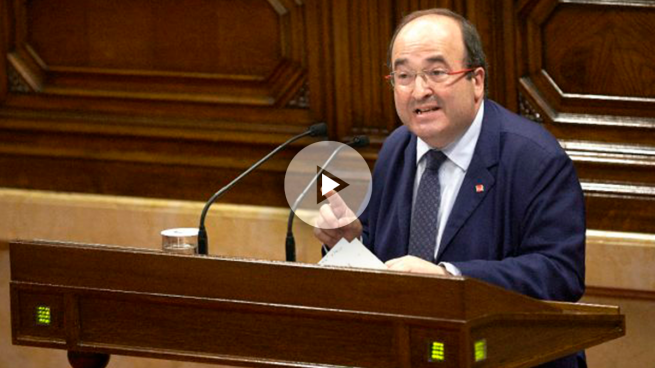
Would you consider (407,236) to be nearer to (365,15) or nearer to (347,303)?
(347,303)

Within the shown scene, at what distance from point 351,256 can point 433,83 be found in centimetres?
57

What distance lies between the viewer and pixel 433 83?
3768 mm

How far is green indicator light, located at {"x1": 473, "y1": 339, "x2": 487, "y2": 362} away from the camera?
3.14 m

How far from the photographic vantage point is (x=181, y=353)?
136 inches

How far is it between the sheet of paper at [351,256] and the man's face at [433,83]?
0.47 meters

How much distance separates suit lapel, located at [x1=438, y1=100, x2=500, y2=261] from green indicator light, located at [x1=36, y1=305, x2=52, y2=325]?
1.04 m

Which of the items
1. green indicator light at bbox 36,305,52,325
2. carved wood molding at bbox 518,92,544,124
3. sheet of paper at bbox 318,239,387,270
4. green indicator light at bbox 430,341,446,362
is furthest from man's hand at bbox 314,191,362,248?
carved wood molding at bbox 518,92,544,124

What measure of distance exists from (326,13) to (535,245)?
187 cm

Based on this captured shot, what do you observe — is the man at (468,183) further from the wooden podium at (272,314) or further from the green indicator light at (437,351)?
the green indicator light at (437,351)

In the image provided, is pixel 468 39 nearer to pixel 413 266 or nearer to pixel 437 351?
pixel 413 266

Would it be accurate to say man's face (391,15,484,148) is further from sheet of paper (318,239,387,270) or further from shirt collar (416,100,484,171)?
sheet of paper (318,239,387,270)

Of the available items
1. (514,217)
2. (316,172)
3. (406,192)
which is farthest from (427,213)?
(316,172)

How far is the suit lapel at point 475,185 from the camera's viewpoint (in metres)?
3.75

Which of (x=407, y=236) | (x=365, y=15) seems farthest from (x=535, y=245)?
(x=365, y=15)
